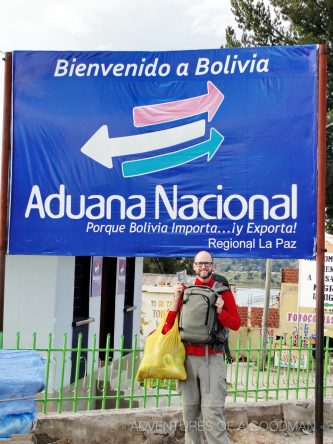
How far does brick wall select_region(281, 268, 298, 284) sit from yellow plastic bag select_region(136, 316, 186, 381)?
60.2 feet

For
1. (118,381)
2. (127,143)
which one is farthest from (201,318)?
(127,143)

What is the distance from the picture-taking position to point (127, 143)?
583 centimetres

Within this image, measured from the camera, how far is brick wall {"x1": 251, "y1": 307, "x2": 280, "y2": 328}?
21.9 m

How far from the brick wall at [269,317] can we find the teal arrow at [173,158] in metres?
17.1

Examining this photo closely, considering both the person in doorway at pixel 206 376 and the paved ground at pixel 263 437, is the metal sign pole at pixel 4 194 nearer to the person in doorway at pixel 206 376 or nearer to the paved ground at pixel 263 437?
the person in doorway at pixel 206 376

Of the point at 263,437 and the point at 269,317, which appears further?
the point at 269,317

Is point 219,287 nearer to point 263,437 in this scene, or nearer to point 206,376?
point 206,376

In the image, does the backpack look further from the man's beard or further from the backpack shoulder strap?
the man's beard

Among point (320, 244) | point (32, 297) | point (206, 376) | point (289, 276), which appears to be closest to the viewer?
point (206, 376)

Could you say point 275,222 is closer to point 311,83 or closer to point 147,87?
point 311,83

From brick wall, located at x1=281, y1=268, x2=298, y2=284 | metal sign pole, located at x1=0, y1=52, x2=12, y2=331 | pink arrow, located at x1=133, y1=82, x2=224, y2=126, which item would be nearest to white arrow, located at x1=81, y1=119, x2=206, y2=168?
pink arrow, located at x1=133, y1=82, x2=224, y2=126

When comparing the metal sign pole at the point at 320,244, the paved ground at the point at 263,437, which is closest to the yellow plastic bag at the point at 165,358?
the metal sign pole at the point at 320,244

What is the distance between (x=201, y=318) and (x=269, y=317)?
18068mm

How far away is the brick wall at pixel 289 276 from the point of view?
22.5 meters
